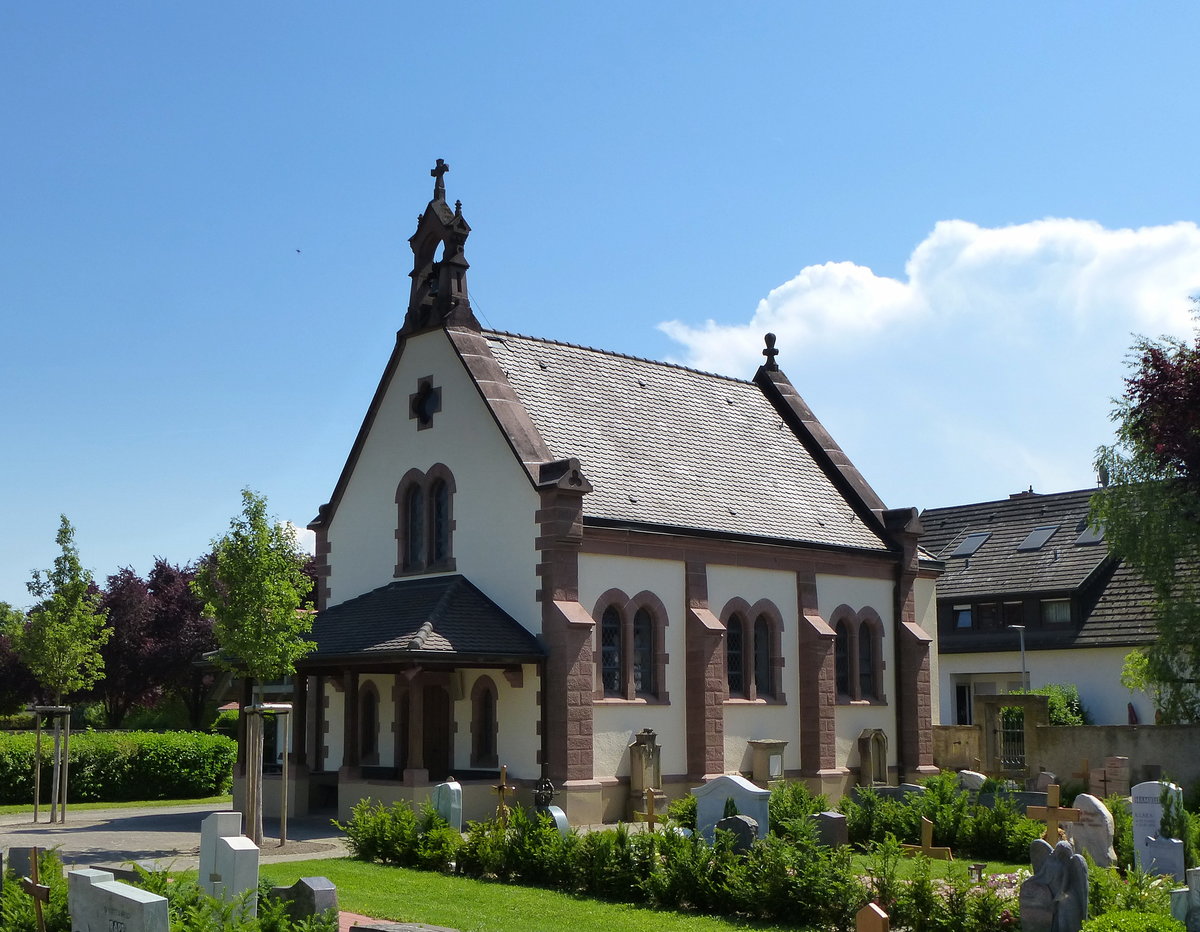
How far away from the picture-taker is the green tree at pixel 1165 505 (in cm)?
2823

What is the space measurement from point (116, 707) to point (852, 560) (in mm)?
31571

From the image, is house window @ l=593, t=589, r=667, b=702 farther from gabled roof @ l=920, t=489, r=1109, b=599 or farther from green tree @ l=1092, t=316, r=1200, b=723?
gabled roof @ l=920, t=489, r=1109, b=599

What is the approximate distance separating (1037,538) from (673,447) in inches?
829

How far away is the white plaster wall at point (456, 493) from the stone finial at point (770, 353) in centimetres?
1114

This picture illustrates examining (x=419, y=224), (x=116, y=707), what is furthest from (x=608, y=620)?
(x=116, y=707)

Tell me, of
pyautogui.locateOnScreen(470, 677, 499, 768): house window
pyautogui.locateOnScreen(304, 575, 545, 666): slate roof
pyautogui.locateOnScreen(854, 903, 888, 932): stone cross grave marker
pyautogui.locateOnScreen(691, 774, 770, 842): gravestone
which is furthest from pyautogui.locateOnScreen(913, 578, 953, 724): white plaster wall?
pyautogui.locateOnScreen(854, 903, 888, 932): stone cross grave marker

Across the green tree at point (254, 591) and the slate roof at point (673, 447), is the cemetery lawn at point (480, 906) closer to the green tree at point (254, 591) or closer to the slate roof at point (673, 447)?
the green tree at point (254, 591)

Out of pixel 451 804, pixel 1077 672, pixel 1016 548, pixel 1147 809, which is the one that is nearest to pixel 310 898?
pixel 451 804

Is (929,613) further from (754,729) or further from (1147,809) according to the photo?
(1147,809)

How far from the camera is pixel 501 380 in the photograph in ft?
91.7

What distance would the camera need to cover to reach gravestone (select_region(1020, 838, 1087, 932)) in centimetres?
1215

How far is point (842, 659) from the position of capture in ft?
104

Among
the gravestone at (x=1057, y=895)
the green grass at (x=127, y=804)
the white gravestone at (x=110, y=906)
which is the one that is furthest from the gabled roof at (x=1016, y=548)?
the white gravestone at (x=110, y=906)

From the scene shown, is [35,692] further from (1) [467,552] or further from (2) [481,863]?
(2) [481,863]
